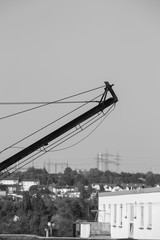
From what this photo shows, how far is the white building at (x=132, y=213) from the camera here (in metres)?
66.2

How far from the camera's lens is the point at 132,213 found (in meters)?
72.0

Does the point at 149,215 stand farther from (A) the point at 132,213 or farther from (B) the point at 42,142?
(B) the point at 42,142

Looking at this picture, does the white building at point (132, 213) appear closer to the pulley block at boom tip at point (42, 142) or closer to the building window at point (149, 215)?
the building window at point (149, 215)

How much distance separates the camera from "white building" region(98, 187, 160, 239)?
6625cm

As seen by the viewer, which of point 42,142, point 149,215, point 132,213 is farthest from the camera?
point 132,213

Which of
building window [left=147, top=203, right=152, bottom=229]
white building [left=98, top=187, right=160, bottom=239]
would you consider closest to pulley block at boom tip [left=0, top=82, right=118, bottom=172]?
white building [left=98, top=187, right=160, bottom=239]

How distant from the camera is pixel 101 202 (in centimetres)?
8206

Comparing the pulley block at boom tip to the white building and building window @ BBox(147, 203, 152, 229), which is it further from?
building window @ BBox(147, 203, 152, 229)

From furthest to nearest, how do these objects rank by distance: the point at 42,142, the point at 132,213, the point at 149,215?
the point at 132,213 → the point at 149,215 → the point at 42,142

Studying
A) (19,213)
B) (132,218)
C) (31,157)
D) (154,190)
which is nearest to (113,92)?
(31,157)

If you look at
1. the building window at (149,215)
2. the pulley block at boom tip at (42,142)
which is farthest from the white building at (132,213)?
the pulley block at boom tip at (42,142)

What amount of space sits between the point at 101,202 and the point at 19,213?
10183cm

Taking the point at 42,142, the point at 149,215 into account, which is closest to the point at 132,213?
the point at 149,215

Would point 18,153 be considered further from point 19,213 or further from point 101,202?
point 19,213
